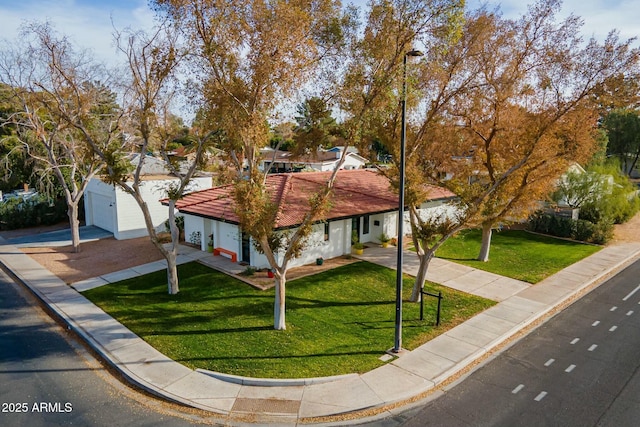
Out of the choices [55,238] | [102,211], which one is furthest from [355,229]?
[55,238]

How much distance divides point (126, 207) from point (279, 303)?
15804 mm

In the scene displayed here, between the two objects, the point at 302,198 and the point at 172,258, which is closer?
the point at 172,258

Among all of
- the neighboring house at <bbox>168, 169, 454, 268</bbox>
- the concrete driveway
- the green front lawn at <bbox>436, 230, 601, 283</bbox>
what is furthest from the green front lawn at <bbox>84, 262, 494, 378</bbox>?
the concrete driveway

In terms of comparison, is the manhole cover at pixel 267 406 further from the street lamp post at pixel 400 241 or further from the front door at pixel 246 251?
the front door at pixel 246 251

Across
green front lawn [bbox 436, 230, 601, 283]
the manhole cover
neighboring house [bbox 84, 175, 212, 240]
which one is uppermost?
neighboring house [bbox 84, 175, 212, 240]

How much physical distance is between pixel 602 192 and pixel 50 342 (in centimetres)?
3098

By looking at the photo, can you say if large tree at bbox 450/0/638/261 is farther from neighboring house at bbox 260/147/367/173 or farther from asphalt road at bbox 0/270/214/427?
neighboring house at bbox 260/147/367/173

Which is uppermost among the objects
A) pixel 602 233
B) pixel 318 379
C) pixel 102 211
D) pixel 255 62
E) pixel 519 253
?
pixel 255 62

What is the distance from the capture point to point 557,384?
10805 millimetres

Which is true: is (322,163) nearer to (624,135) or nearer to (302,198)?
(302,198)

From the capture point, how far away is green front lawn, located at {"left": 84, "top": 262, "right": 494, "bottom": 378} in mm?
11820

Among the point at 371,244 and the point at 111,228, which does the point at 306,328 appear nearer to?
the point at 371,244

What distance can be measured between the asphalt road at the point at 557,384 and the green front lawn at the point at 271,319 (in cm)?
218

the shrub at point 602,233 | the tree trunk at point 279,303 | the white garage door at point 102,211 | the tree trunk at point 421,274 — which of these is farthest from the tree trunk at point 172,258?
the shrub at point 602,233
